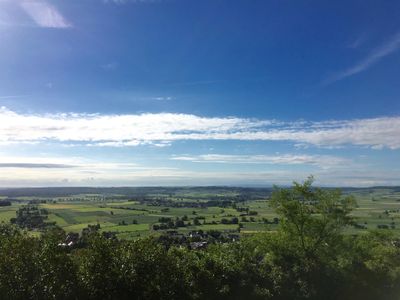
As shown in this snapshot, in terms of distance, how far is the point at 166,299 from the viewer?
21.3 metres

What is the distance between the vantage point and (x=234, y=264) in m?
25.5

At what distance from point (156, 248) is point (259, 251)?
380 inches

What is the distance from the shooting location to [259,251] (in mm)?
29594

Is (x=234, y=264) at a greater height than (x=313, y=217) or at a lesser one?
lesser

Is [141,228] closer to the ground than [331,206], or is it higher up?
closer to the ground

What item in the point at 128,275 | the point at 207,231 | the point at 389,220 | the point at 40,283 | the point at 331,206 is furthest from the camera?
the point at 389,220

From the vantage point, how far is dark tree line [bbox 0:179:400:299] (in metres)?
18.9

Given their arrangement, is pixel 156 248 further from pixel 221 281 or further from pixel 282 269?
pixel 282 269

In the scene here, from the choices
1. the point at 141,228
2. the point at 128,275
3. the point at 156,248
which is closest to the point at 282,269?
the point at 156,248

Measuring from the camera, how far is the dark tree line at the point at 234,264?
18.9 metres

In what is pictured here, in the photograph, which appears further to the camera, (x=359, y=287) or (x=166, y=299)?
(x=359, y=287)

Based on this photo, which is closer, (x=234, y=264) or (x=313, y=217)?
(x=234, y=264)

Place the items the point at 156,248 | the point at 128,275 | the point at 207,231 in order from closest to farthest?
the point at 128,275 < the point at 156,248 < the point at 207,231

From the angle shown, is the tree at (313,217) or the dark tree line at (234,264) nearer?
the dark tree line at (234,264)
